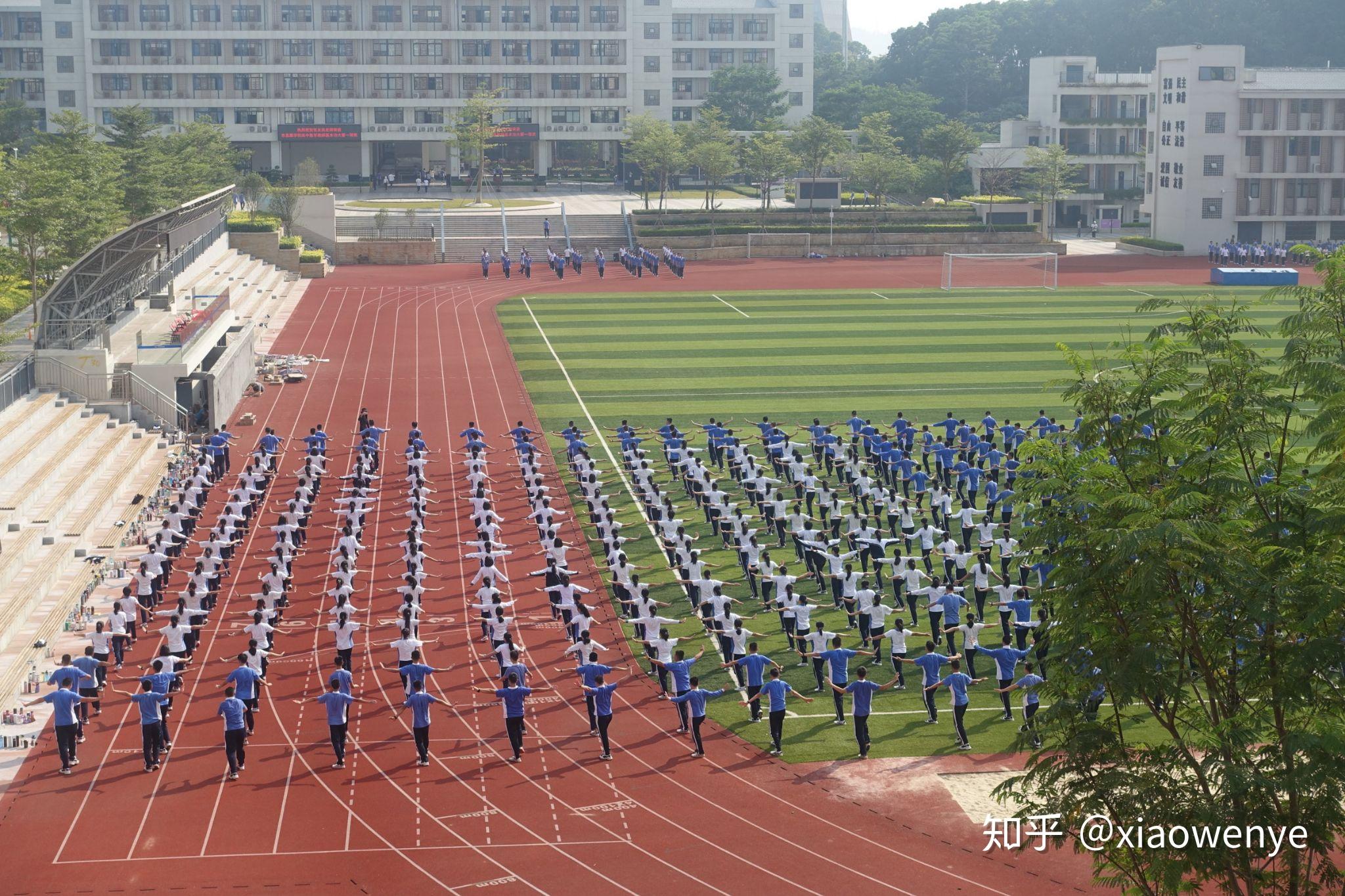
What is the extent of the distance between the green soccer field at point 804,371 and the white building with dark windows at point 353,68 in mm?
41488

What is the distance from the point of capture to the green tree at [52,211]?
41.6 meters

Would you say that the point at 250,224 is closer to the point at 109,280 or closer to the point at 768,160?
the point at 109,280

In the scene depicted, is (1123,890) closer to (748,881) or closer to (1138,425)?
(1138,425)

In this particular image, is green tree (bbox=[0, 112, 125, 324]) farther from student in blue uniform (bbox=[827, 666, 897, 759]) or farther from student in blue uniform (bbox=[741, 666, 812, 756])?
student in blue uniform (bbox=[827, 666, 897, 759])

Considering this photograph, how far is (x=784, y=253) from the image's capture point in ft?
239

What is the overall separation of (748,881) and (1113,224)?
81.5 m

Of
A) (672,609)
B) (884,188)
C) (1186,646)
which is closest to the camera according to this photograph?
(1186,646)

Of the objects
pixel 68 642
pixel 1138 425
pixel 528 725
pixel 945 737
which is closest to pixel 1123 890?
pixel 1138 425

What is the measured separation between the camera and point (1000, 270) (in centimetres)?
6694

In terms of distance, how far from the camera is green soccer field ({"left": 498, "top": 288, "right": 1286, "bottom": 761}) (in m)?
19.7

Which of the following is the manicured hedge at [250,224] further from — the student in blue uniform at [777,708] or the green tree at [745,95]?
the student in blue uniform at [777,708]

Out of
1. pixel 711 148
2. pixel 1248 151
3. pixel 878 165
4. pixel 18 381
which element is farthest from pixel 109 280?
pixel 1248 151

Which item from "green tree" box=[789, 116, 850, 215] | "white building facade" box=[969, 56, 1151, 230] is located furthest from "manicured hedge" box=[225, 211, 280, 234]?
"white building facade" box=[969, 56, 1151, 230]

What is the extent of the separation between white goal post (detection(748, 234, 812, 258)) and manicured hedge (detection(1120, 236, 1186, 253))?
1675 centimetres
